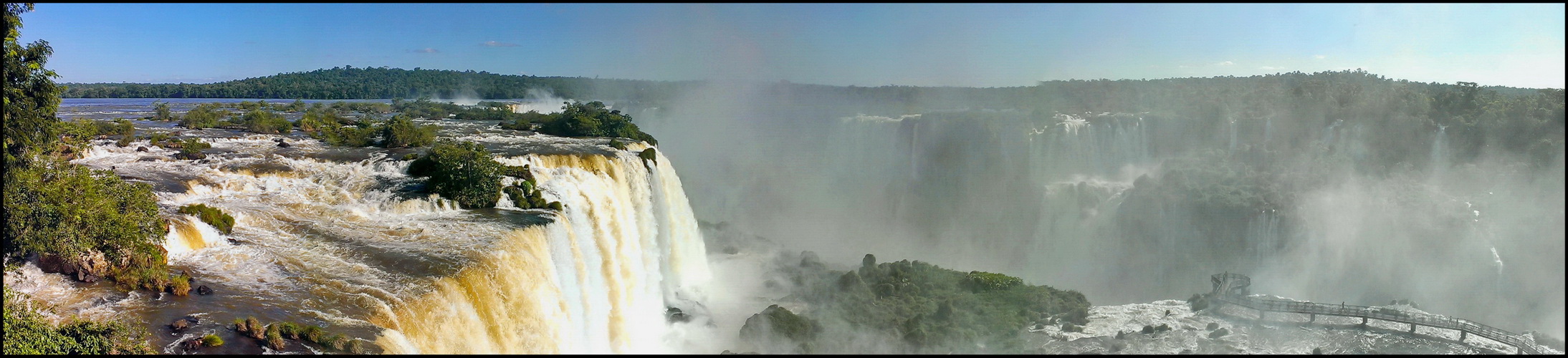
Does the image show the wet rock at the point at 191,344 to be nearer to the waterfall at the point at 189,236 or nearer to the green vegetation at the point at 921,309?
the waterfall at the point at 189,236

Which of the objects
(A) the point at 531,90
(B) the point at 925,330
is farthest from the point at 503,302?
(A) the point at 531,90

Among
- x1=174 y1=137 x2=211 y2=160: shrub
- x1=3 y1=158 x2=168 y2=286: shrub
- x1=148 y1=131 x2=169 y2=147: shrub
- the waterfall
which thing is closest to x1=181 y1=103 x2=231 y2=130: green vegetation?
x1=148 y1=131 x2=169 y2=147: shrub

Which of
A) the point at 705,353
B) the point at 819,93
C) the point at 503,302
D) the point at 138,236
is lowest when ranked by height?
the point at 705,353

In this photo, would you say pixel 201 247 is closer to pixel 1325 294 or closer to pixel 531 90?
pixel 1325 294

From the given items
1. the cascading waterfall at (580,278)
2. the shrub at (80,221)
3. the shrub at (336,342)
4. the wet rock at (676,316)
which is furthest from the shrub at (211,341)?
the wet rock at (676,316)

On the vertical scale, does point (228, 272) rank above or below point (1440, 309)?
above
